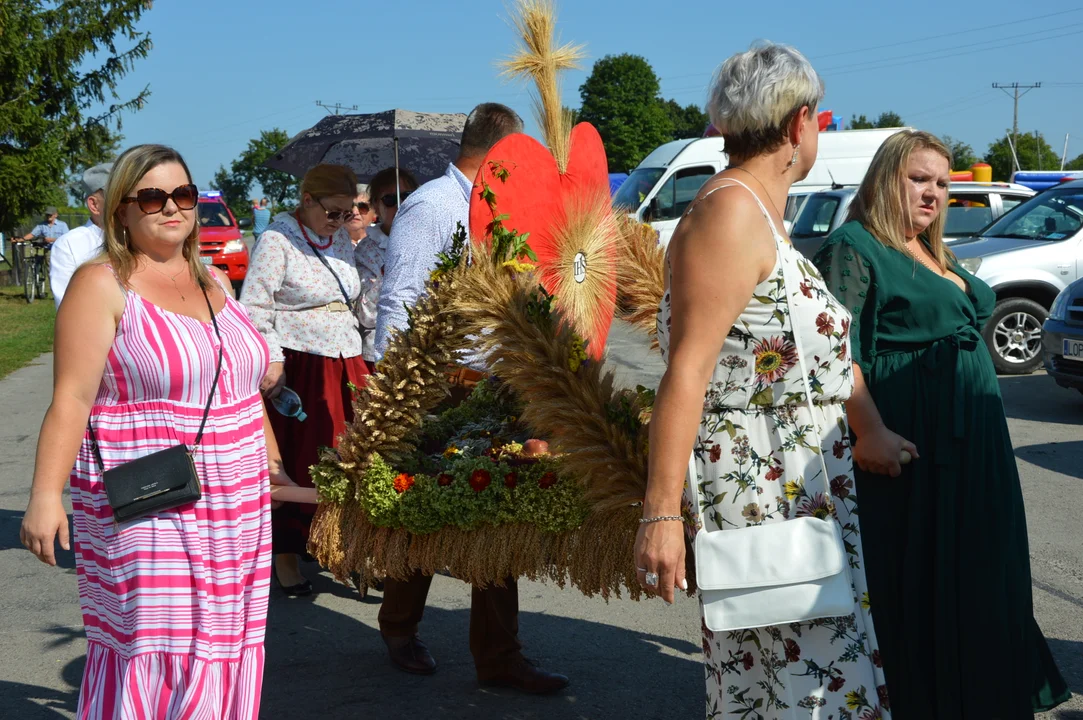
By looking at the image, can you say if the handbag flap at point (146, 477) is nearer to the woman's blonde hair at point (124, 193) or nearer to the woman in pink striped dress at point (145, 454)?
the woman in pink striped dress at point (145, 454)

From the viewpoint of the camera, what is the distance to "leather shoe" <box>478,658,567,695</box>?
376 cm

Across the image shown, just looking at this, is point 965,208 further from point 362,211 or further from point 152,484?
point 152,484

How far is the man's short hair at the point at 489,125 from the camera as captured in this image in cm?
373

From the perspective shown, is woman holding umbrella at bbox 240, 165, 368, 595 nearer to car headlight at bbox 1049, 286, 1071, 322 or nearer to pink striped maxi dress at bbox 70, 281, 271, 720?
pink striped maxi dress at bbox 70, 281, 271, 720

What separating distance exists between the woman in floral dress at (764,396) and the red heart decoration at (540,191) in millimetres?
762

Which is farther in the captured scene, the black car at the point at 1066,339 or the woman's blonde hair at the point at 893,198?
the black car at the point at 1066,339

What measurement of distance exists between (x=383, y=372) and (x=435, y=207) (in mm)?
909

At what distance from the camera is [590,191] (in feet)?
10.6

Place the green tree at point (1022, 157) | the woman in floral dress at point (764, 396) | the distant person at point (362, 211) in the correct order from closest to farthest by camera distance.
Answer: the woman in floral dress at point (764, 396)
the distant person at point (362, 211)
the green tree at point (1022, 157)

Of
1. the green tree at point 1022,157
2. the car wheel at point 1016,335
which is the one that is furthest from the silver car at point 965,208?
the green tree at point 1022,157

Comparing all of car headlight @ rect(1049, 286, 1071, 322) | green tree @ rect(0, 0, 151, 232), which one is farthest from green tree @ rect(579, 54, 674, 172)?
car headlight @ rect(1049, 286, 1071, 322)

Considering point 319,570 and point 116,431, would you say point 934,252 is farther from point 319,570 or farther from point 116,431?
point 319,570

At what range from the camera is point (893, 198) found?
3051 millimetres

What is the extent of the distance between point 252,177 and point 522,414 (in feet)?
315
